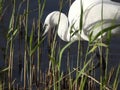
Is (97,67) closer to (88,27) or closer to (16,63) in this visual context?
(88,27)

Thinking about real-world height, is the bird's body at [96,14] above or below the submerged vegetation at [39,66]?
above

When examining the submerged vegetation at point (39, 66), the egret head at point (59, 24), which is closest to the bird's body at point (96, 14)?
the submerged vegetation at point (39, 66)

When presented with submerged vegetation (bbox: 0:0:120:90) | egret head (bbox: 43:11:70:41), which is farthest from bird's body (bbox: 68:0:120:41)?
egret head (bbox: 43:11:70:41)

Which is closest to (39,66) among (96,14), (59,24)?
(96,14)

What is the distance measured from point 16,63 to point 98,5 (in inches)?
42.0

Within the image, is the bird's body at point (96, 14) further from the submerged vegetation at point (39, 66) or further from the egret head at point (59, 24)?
the egret head at point (59, 24)

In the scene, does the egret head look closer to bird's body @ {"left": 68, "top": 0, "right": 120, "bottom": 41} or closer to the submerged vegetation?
the submerged vegetation

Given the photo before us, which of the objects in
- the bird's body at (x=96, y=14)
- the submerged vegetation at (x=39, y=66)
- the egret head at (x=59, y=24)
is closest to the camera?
the submerged vegetation at (x=39, y=66)

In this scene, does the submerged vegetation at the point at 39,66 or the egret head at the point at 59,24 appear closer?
the submerged vegetation at the point at 39,66

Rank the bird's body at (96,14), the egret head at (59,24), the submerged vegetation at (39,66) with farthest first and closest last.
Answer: the egret head at (59,24) < the bird's body at (96,14) < the submerged vegetation at (39,66)

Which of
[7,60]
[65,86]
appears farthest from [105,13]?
[7,60]

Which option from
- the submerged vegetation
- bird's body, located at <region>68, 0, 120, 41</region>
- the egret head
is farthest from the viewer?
the egret head

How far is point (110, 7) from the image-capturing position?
444cm

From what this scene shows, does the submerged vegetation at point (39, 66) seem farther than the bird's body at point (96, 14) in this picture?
No
